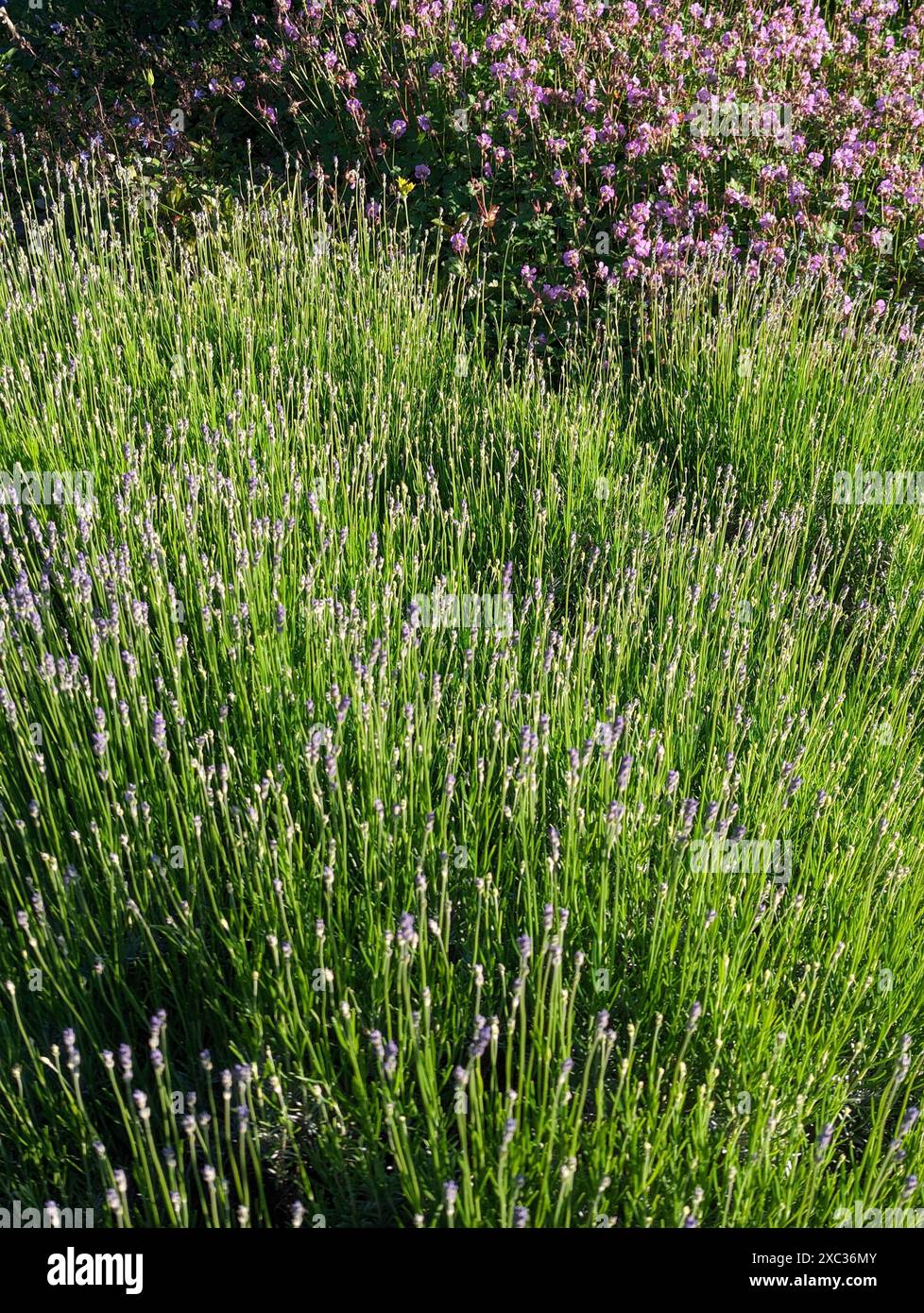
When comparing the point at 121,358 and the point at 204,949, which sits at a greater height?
the point at 121,358

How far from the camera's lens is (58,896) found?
2.10m

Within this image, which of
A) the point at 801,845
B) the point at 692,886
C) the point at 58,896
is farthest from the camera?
the point at 801,845

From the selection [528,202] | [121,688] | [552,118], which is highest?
[552,118]

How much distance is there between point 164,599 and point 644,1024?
1.62 meters

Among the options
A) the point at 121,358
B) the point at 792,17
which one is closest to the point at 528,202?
the point at 792,17

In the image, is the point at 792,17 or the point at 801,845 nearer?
the point at 801,845

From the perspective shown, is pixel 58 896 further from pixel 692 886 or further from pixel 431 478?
pixel 431 478

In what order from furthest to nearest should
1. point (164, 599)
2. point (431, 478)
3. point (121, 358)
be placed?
point (121, 358), point (431, 478), point (164, 599)

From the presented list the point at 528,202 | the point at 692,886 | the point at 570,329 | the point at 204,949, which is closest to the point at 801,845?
the point at 692,886

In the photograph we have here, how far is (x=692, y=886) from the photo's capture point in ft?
7.67
